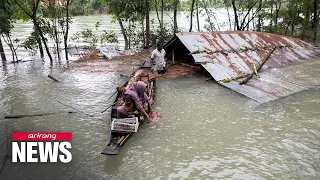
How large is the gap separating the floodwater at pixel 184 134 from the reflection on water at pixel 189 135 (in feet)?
0.07

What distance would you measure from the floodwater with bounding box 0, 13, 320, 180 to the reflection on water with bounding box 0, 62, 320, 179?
21 mm

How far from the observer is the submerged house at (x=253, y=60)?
423 inches

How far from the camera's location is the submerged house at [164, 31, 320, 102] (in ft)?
35.2

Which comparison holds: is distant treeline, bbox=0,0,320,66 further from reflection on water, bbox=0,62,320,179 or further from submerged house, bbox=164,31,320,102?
reflection on water, bbox=0,62,320,179

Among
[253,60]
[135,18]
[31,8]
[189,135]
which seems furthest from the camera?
[135,18]

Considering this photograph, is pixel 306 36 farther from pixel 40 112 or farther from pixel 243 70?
pixel 40 112

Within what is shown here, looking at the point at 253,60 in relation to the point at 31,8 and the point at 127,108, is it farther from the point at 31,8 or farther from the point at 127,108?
the point at 31,8

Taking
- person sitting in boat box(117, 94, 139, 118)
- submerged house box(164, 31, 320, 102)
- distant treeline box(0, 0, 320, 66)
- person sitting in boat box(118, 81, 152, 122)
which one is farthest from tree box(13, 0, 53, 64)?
person sitting in boat box(117, 94, 139, 118)

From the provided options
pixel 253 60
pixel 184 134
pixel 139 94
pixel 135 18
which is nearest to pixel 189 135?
pixel 184 134

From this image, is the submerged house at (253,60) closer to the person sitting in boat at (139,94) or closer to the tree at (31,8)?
the person sitting in boat at (139,94)

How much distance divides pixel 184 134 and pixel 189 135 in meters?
0.15

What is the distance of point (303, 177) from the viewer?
18.6ft

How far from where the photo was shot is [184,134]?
757 centimetres

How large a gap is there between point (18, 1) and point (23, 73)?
167 inches
